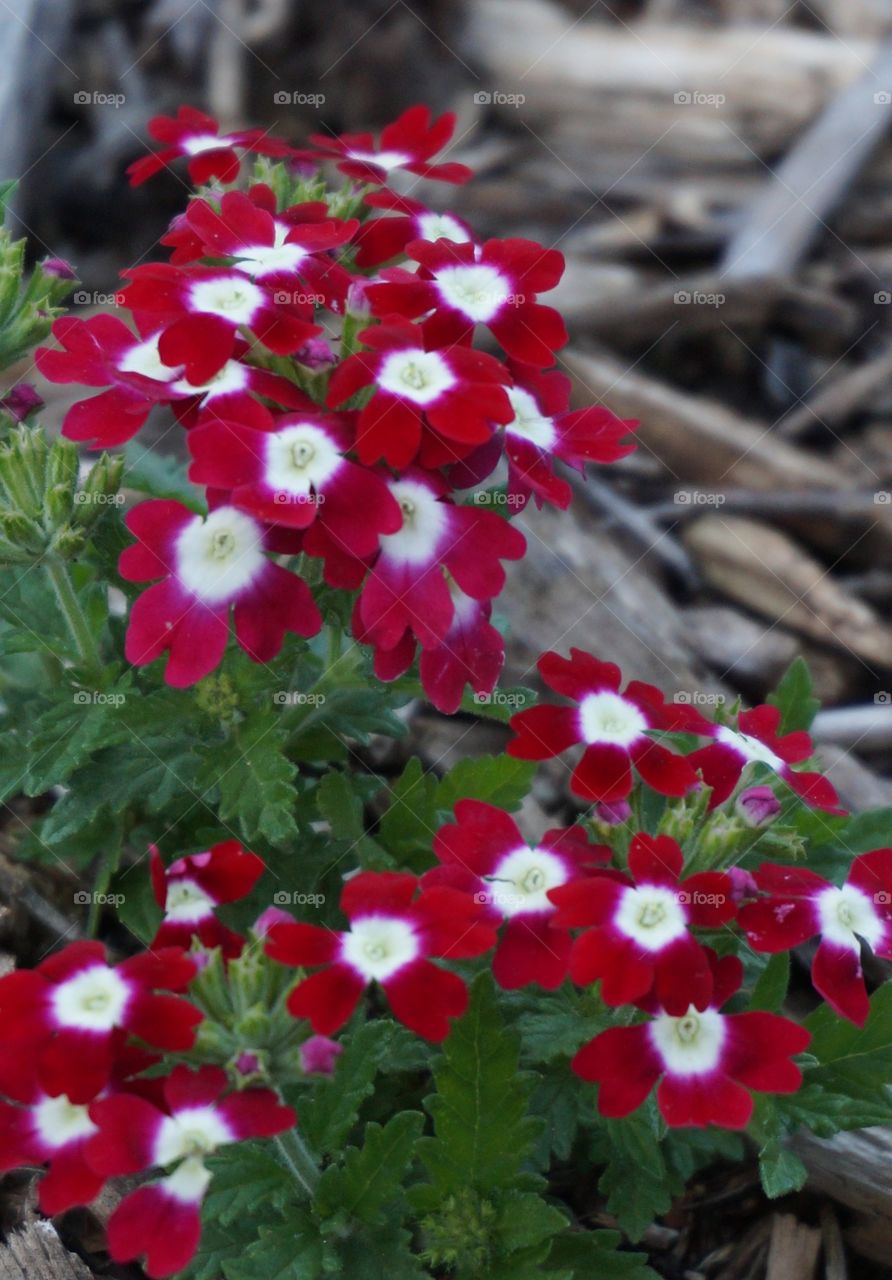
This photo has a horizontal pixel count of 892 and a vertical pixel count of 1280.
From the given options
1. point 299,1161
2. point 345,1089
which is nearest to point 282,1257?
point 299,1161

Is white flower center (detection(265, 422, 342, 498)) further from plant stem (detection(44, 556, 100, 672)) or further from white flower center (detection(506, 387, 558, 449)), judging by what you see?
plant stem (detection(44, 556, 100, 672))

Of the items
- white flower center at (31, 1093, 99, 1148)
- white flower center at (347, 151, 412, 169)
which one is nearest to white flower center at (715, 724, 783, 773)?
Answer: white flower center at (31, 1093, 99, 1148)

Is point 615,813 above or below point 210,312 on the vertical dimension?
below

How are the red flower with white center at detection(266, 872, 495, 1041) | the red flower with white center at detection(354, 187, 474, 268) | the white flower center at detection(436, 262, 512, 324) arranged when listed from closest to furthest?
the red flower with white center at detection(266, 872, 495, 1041) → the white flower center at detection(436, 262, 512, 324) → the red flower with white center at detection(354, 187, 474, 268)

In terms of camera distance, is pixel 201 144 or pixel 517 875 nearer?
pixel 517 875

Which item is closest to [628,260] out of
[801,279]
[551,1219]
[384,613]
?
[801,279]

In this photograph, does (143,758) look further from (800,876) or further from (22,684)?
(800,876)

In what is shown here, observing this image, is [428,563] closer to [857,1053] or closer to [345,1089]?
[345,1089]
